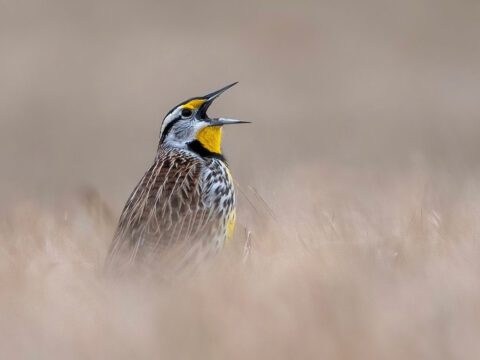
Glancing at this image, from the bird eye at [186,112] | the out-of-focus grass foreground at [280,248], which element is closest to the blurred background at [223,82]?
the out-of-focus grass foreground at [280,248]

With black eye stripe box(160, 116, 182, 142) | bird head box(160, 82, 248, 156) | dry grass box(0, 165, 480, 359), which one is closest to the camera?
dry grass box(0, 165, 480, 359)

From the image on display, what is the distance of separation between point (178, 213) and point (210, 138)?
984 millimetres

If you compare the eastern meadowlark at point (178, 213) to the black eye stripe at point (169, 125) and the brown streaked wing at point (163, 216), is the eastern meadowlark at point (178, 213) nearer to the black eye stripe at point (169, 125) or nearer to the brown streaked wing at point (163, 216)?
the brown streaked wing at point (163, 216)

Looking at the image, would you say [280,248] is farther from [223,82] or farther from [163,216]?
[223,82]

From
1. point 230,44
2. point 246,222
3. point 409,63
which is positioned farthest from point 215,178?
point 230,44

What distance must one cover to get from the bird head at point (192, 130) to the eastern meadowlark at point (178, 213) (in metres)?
0.08

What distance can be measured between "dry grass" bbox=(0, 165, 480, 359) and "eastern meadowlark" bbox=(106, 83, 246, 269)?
0.43 ft

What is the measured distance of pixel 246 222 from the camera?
6.96 m

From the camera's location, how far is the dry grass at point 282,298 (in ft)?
13.0

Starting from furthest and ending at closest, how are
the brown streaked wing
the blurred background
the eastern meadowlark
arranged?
the blurred background < the brown streaked wing < the eastern meadowlark

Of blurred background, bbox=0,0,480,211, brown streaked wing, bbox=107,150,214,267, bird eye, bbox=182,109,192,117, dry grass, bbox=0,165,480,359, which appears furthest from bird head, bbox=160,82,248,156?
blurred background, bbox=0,0,480,211

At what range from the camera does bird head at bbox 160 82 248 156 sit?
743cm

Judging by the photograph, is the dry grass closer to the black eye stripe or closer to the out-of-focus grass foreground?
the out-of-focus grass foreground

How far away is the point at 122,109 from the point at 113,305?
54.7ft
